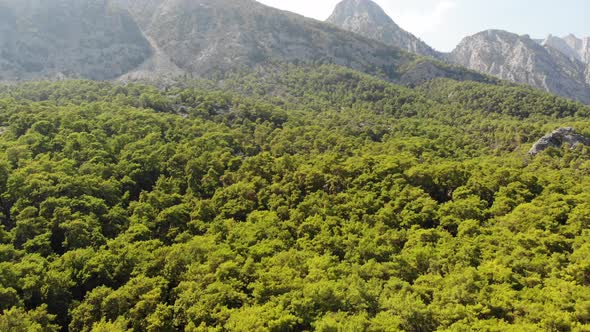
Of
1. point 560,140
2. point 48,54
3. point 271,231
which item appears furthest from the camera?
point 48,54

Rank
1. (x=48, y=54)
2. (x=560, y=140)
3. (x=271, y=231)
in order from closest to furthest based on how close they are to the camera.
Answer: (x=271, y=231)
(x=560, y=140)
(x=48, y=54)

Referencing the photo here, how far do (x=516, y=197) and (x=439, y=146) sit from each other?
116ft

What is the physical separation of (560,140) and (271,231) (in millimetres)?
80553

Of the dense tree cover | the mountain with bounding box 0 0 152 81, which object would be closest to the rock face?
the dense tree cover

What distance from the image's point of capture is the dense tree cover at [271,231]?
3497 cm

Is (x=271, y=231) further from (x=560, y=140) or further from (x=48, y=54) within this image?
(x=48, y=54)

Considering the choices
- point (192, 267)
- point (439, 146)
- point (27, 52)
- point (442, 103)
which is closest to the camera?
point (192, 267)

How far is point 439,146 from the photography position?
90500 millimetres

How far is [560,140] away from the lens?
9300 centimetres

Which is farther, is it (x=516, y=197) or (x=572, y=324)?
(x=516, y=197)

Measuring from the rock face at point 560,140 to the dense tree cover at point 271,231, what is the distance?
4502mm

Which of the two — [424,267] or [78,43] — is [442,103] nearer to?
[424,267]

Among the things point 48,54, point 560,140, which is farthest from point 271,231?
point 48,54

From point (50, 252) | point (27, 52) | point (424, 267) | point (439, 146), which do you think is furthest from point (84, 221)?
point (27, 52)
